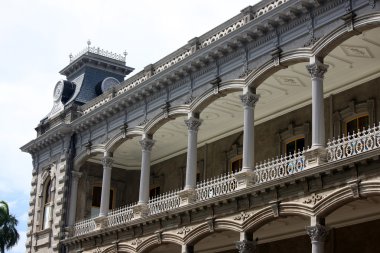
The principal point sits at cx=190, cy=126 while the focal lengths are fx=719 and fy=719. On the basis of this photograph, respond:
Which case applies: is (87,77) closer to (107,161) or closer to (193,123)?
(107,161)

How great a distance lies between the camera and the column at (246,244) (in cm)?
2314

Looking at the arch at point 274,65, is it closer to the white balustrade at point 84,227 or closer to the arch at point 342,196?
the arch at point 342,196

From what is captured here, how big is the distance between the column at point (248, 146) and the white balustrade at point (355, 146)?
135 inches

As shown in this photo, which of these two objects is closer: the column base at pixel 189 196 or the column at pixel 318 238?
the column at pixel 318 238

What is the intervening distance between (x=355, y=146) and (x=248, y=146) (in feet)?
15.8

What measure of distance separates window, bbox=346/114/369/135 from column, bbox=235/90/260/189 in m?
3.47

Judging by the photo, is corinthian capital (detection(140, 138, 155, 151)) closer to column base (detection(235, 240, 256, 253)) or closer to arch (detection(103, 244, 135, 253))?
arch (detection(103, 244, 135, 253))

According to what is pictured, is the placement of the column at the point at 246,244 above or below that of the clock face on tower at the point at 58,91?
below

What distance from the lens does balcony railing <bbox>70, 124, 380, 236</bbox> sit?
785 inches

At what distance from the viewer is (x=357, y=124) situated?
25141 millimetres

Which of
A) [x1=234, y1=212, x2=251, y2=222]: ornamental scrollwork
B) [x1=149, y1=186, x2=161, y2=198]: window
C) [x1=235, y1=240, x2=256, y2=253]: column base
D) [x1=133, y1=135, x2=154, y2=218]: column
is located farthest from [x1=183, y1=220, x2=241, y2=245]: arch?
[x1=149, y1=186, x2=161, y2=198]: window

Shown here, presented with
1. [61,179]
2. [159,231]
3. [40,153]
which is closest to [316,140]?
[159,231]

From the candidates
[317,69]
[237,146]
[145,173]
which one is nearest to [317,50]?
[317,69]

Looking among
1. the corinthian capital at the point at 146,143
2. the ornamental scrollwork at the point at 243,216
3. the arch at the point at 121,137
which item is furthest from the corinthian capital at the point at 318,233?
the arch at the point at 121,137
